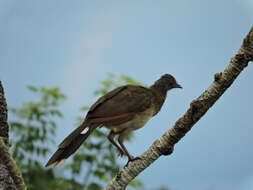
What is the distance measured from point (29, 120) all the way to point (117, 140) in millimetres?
3724

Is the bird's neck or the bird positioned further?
the bird's neck

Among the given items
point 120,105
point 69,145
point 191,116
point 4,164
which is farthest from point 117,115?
point 4,164

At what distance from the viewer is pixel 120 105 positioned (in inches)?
191

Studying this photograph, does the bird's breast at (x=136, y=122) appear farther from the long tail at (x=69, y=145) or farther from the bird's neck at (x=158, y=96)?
the long tail at (x=69, y=145)

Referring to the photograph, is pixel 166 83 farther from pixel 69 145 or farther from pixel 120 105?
pixel 69 145

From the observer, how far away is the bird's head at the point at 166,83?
19.2 ft

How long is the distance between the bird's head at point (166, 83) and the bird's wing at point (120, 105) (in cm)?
60

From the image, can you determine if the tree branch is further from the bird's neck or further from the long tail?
the bird's neck

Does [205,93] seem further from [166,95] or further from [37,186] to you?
[37,186]

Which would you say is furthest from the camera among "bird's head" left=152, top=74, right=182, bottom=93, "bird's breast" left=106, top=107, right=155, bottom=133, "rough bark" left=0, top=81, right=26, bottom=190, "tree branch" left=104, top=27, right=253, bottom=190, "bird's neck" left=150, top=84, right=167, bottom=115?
"bird's head" left=152, top=74, right=182, bottom=93

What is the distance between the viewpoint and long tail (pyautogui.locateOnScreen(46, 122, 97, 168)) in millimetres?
4325

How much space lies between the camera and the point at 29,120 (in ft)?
27.7

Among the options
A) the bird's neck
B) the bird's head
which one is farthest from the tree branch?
the bird's head

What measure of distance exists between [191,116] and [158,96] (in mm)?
1578
